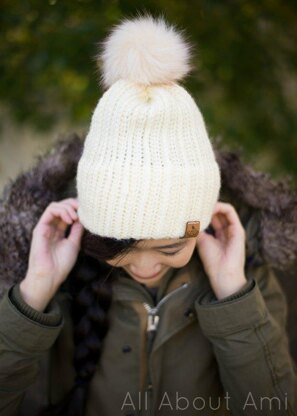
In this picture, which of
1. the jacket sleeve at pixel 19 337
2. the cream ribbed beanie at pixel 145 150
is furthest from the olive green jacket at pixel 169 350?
the cream ribbed beanie at pixel 145 150

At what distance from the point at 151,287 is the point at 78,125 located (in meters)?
1.21

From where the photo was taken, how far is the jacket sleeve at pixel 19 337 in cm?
147

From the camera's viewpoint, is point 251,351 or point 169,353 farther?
point 169,353

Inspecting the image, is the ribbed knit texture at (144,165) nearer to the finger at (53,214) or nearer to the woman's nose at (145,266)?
the woman's nose at (145,266)

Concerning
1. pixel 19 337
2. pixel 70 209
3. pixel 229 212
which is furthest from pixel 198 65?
pixel 19 337

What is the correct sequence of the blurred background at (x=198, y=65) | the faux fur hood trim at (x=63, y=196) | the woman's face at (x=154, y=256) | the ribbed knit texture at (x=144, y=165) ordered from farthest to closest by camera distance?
1. the blurred background at (x=198, y=65)
2. the faux fur hood trim at (x=63, y=196)
3. the woman's face at (x=154, y=256)
4. the ribbed knit texture at (x=144, y=165)

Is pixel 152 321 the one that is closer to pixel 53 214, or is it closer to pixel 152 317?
pixel 152 317

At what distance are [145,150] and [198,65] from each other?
112 cm

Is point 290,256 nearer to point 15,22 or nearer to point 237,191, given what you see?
point 237,191

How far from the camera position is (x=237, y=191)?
1.71 meters

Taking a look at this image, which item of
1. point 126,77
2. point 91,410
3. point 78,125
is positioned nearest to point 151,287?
point 91,410

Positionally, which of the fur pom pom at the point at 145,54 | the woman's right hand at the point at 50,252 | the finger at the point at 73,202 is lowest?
the woman's right hand at the point at 50,252

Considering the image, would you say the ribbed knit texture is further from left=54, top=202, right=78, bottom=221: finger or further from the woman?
left=54, top=202, right=78, bottom=221: finger

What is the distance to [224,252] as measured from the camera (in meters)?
1.63
